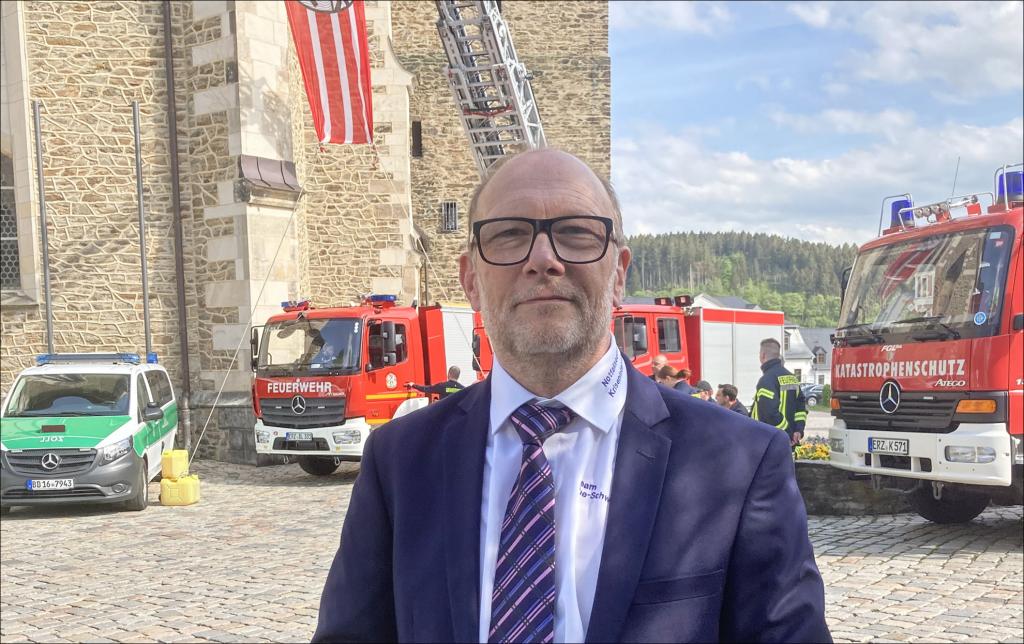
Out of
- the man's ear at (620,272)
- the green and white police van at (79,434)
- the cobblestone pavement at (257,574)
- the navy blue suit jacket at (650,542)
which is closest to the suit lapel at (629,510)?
the navy blue suit jacket at (650,542)

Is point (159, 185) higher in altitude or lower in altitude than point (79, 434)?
higher

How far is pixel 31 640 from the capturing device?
5.31 meters

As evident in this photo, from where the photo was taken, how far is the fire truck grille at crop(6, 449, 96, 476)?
9.66 metres

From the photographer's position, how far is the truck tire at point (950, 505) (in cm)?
827

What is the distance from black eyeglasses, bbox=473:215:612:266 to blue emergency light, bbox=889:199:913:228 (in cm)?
725

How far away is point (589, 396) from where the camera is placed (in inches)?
63.0

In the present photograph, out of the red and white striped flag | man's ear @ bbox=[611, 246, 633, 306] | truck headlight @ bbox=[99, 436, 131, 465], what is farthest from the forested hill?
man's ear @ bbox=[611, 246, 633, 306]

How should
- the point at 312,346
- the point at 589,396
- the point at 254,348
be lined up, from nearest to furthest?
the point at 589,396 < the point at 312,346 < the point at 254,348

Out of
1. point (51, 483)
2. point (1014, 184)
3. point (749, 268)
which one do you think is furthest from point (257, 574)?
point (749, 268)

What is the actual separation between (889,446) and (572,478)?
6.84 meters

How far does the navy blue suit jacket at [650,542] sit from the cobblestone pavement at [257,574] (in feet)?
13.0

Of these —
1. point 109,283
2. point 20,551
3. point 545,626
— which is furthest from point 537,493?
point 109,283

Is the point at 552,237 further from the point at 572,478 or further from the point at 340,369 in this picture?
the point at 340,369

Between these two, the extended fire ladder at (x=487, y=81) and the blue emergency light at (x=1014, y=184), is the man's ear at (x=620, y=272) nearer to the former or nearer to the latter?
the blue emergency light at (x=1014, y=184)
